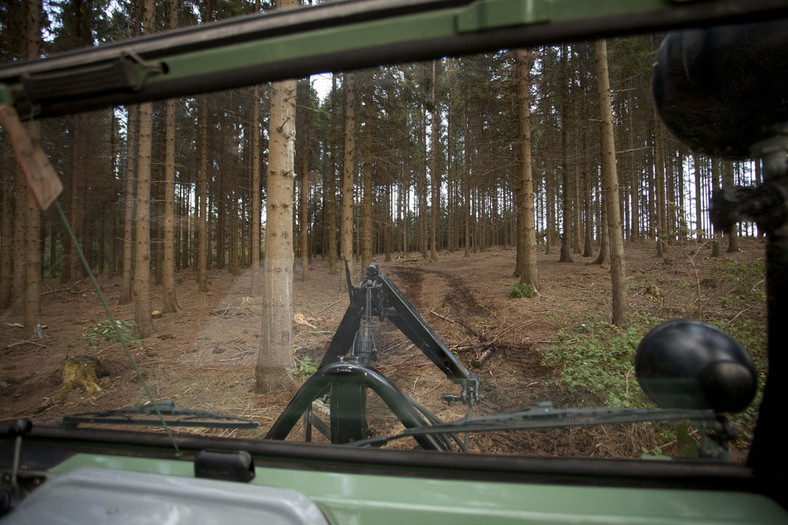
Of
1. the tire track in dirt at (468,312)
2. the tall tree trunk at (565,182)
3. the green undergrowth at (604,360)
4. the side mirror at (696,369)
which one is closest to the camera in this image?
the side mirror at (696,369)

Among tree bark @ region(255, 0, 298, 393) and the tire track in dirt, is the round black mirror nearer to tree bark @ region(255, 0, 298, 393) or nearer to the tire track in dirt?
the tire track in dirt

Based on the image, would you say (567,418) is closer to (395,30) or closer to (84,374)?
(395,30)

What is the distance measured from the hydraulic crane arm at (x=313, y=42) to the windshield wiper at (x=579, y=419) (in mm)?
1189

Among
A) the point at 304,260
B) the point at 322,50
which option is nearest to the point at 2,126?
the point at 322,50

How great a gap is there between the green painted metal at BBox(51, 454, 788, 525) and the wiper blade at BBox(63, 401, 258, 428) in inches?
24.3

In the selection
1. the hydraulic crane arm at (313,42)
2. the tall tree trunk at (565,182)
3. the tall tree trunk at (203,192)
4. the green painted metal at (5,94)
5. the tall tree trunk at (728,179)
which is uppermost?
the tall tree trunk at (565,182)

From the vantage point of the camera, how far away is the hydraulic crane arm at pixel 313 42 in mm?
831

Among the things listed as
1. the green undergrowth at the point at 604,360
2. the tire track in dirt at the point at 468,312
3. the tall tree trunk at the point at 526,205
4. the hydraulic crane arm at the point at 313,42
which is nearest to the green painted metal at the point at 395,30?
the hydraulic crane arm at the point at 313,42

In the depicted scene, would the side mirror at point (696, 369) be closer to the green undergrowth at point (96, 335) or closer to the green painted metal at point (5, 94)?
the green painted metal at point (5, 94)

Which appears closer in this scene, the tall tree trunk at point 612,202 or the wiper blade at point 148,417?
the wiper blade at point 148,417

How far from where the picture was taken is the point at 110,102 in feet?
3.66

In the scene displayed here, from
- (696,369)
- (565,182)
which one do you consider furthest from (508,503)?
(565,182)

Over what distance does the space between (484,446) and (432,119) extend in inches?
124

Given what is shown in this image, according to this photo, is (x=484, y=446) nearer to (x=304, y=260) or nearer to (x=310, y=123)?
(x=310, y=123)
